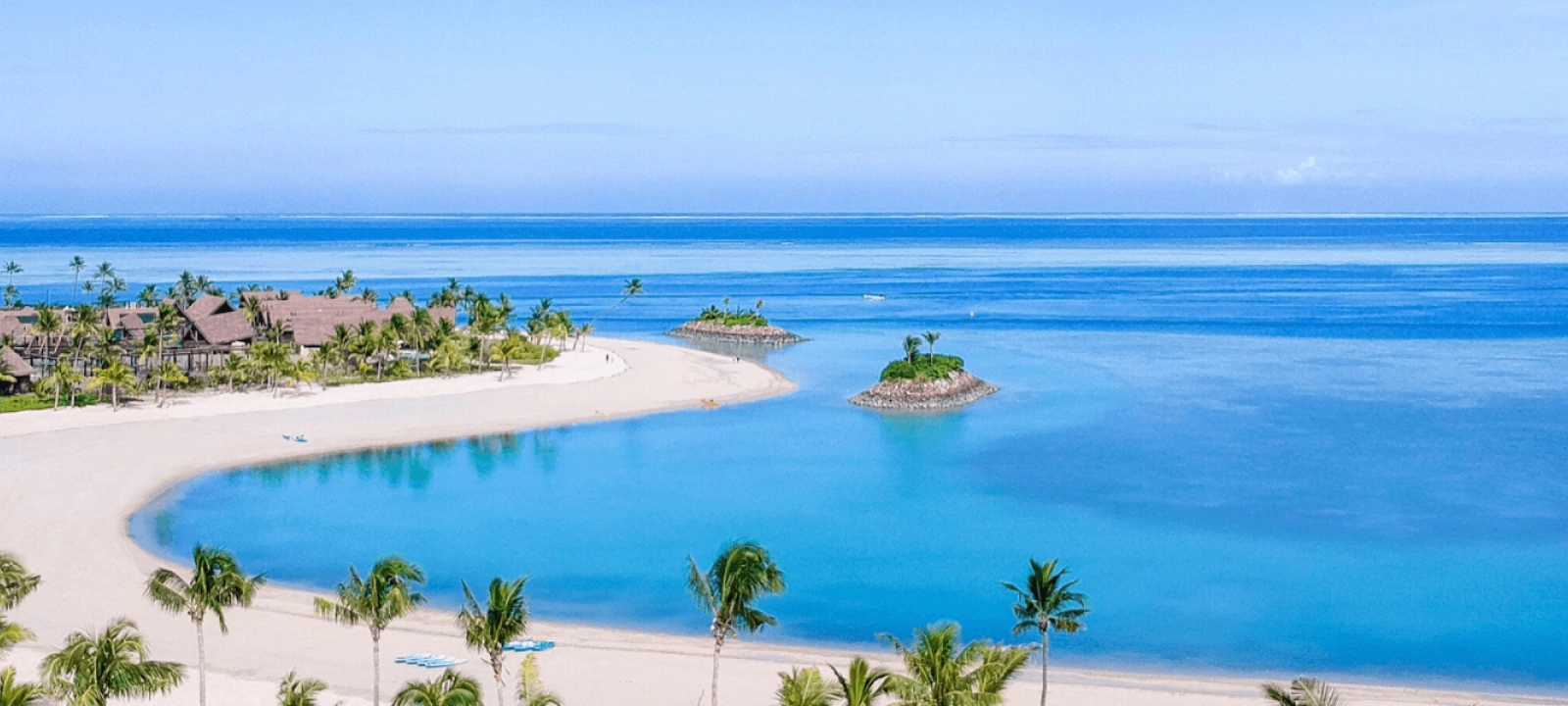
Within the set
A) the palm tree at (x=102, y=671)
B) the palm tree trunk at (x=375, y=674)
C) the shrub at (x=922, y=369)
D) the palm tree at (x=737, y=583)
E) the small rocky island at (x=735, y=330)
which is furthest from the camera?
the small rocky island at (x=735, y=330)

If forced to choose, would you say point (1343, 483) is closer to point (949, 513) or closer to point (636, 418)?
point (949, 513)

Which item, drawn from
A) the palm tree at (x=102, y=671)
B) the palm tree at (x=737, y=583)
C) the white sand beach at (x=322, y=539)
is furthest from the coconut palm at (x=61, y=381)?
the palm tree at (x=737, y=583)

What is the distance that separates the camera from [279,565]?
4031 cm

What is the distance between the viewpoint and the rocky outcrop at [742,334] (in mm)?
98875

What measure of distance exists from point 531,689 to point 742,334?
74.3 meters

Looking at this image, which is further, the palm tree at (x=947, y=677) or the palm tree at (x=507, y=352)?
the palm tree at (x=507, y=352)

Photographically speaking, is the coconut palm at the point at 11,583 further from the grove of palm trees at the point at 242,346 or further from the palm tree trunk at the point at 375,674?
the grove of palm trees at the point at 242,346

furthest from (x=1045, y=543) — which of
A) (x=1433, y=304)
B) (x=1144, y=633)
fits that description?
(x=1433, y=304)

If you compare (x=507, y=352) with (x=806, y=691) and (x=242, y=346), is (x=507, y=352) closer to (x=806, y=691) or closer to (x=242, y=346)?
(x=242, y=346)

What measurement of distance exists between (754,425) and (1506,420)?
115 ft

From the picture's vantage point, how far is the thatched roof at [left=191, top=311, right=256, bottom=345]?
74.4 meters

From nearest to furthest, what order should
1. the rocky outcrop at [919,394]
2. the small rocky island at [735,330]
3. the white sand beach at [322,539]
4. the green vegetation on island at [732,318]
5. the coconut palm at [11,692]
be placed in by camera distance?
the coconut palm at [11,692]
the white sand beach at [322,539]
the rocky outcrop at [919,394]
the small rocky island at [735,330]
the green vegetation on island at [732,318]

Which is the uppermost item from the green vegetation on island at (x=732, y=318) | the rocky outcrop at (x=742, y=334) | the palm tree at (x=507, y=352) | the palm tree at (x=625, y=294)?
the palm tree at (x=625, y=294)

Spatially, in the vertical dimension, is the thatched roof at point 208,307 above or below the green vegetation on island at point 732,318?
below
